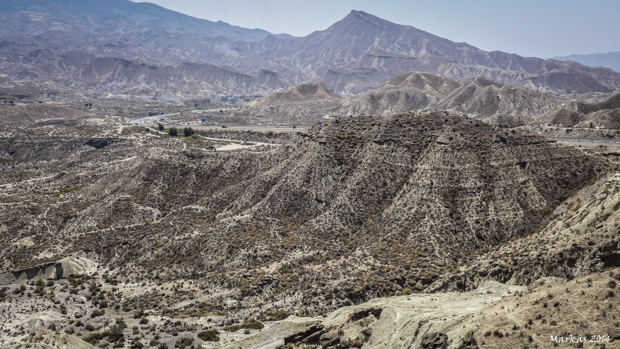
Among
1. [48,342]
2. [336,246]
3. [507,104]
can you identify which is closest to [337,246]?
[336,246]

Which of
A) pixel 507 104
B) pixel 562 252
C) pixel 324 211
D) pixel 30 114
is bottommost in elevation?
pixel 324 211


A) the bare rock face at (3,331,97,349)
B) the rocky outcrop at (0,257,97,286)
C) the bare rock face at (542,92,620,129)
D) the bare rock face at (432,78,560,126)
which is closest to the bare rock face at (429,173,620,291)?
the bare rock face at (3,331,97,349)

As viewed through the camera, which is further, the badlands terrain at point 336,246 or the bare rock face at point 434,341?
the badlands terrain at point 336,246

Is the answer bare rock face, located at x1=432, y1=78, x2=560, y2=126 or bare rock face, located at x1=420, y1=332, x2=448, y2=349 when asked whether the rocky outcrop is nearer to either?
bare rock face, located at x1=420, y1=332, x2=448, y2=349

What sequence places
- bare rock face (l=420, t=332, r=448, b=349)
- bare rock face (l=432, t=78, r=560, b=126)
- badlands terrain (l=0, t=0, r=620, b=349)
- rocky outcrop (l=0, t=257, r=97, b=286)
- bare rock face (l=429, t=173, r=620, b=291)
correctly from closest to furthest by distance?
bare rock face (l=420, t=332, r=448, b=349) → badlands terrain (l=0, t=0, r=620, b=349) → bare rock face (l=429, t=173, r=620, b=291) → rocky outcrop (l=0, t=257, r=97, b=286) → bare rock face (l=432, t=78, r=560, b=126)

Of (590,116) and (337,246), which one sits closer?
(337,246)

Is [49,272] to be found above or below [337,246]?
below

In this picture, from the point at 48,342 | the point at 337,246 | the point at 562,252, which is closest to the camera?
the point at 48,342

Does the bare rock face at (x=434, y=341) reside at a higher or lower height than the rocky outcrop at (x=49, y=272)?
higher

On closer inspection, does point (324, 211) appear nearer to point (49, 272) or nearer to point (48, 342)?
point (48, 342)

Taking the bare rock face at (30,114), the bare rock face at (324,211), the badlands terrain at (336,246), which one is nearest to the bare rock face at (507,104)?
the bare rock face at (324,211)

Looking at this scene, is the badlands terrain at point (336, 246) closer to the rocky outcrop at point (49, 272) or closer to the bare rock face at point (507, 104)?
the rocky outcrop at point (49, 272)

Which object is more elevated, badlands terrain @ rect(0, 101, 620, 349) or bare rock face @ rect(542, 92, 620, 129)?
bare rock face @ rect(542, 92, 620, 129)
